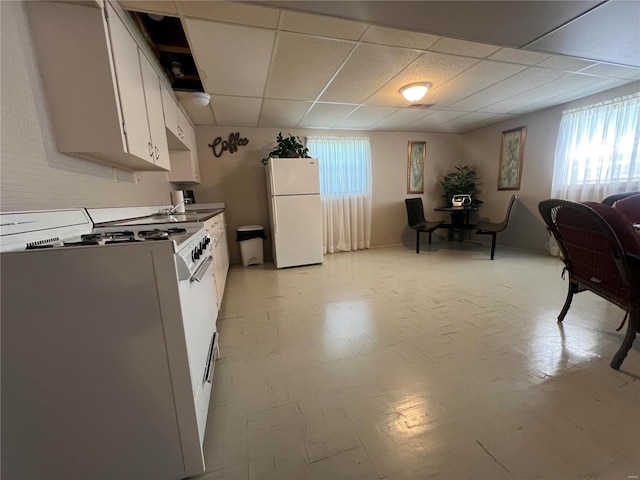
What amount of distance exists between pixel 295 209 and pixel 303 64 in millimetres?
1851

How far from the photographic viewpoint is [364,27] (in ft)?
5.57

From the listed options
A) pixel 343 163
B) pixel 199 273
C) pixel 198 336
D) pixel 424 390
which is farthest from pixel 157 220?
pixel 343 163

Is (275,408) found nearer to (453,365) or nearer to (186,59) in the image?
(453,365)

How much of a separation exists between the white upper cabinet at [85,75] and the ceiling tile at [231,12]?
0.40 m

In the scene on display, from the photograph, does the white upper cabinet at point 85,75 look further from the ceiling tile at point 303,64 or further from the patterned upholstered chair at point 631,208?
the patterned upholstered chair at point 631,208

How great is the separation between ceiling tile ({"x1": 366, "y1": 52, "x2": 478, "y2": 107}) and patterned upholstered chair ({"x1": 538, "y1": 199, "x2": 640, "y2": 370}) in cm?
149

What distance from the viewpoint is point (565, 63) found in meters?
2.35

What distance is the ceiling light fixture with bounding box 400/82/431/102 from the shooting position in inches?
104

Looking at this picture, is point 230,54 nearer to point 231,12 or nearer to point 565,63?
point 231,12

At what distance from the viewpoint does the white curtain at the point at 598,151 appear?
2.94 meters

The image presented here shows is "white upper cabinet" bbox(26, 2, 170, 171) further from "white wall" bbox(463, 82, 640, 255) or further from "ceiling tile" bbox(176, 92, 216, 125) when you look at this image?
"white wall" bbox(463, 82, 640, 255)

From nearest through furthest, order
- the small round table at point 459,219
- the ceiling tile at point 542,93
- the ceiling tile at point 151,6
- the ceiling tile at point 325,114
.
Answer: the ceiling tile at point 151,6 < the ceiling tile at point 542,93 < the ceiling tile at point 325,114 < the small round table at point 459,219

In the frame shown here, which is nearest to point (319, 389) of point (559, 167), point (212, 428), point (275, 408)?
point (275, 408)

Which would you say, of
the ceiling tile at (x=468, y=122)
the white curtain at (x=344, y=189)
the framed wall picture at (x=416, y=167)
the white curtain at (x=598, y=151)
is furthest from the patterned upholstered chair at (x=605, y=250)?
the framed wall picture at (x=416, y=167)
